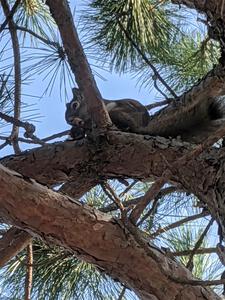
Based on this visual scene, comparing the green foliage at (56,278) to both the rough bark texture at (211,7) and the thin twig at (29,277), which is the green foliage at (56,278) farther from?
the rough bark texture at (211,7)

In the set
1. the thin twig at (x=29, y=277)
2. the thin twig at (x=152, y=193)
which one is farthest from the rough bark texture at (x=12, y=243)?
the thin twig at (x=152, y=193)

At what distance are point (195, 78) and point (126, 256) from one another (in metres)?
0.77

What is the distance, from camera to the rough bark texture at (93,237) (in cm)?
92

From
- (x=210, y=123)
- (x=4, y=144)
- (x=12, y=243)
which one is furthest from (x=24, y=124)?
(x=210, y=123)

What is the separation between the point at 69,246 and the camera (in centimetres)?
94

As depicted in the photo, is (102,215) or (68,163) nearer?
(102,215)

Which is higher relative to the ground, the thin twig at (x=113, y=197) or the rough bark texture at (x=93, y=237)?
the thin twig at (x=113, y=197)

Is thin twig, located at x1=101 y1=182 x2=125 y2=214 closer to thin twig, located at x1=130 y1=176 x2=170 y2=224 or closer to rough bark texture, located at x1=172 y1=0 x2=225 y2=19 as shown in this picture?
thin twig, located at x1=130 y1=176 x2=170 y2=224

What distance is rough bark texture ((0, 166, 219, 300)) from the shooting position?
0.92 meters

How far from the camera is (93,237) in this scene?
93cm

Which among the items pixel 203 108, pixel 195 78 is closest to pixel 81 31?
pixel 195 78

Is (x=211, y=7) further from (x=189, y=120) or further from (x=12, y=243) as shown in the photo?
(x=12, y=243)

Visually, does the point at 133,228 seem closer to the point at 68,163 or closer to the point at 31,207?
the point at 31,207

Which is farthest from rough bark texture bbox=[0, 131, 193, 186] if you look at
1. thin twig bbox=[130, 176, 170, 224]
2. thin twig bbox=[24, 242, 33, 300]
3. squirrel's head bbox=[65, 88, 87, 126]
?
squirrel's head bbox=[65, 88, 87, 126]
